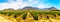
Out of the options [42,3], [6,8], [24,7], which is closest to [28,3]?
[24,7]

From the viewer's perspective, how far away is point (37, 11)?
2125 millimetres

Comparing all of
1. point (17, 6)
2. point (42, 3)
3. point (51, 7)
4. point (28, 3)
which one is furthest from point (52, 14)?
point (17, 6)

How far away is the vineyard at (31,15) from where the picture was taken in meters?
2.08

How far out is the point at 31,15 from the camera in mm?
2109

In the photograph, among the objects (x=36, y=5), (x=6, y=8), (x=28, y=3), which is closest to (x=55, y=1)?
(x=36, y=5)

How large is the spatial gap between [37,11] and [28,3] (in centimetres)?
22

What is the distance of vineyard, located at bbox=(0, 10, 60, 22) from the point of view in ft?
6.84

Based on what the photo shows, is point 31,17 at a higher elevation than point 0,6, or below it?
below

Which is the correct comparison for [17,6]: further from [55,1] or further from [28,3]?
[55,1]

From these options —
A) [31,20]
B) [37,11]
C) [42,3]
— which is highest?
[42,3]

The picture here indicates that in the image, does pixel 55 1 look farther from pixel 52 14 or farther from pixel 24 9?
pixel 24 9

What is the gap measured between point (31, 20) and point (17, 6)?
0.36m

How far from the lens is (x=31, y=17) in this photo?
6.89 feet

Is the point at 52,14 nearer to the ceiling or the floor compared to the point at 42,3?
nearer to the floor
